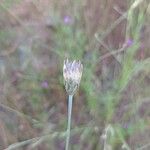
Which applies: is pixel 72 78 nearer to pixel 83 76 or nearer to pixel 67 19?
pixel 83 76

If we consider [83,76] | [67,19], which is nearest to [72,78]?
[83,76]

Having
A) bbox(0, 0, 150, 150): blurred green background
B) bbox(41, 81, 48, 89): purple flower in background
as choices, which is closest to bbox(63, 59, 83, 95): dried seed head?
bbox(0, 0, 150, 150): blurred green background

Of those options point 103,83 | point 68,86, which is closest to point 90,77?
point 103,83

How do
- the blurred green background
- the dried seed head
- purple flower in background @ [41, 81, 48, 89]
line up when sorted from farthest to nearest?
purple flower in background @ [41, 81, 48, 89] → the blurred green background → the dried seed head

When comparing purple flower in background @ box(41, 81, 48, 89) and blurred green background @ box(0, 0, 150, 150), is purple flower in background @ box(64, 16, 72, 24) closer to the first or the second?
blurred green background @ box(0, 0, 150, 150)

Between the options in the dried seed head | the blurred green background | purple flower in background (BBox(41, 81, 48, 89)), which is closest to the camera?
the dried seed head

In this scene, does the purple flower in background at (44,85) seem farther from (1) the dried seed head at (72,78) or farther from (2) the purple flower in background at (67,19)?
(1) the dried seed head at (72,78)

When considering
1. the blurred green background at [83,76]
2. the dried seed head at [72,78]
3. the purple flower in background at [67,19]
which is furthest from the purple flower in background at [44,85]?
the dried seed head at [72,78]

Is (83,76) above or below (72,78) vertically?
above
